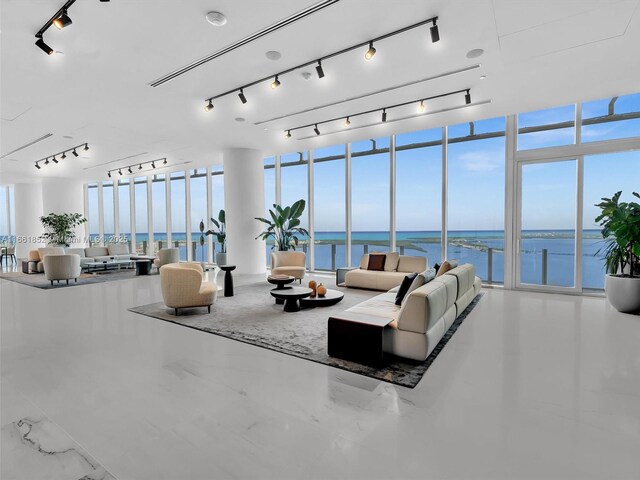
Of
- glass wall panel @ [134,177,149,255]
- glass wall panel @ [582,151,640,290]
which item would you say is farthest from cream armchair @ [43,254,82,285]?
glass wall panel @ [582,151,640,290]

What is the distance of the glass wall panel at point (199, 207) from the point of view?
1209 cm

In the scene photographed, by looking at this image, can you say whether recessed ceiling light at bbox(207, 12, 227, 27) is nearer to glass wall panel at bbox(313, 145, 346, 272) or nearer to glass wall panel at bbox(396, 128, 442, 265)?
glass wall panel at bbox(396, 128, 442, 265)

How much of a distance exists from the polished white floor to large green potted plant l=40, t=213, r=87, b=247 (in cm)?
940

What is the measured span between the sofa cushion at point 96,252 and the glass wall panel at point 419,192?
10114mm

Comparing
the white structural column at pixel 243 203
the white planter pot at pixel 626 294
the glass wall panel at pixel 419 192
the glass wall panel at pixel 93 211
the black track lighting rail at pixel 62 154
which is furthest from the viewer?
the glass wall panel at pixel 93 211

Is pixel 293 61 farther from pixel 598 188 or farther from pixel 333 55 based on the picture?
pixel 598 188

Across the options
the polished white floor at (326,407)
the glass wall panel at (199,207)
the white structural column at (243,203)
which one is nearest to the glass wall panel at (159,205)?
the glass wall panel at (199,207)

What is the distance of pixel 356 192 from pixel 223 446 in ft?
24.8

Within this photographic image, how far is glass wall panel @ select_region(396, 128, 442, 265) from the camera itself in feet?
25.5

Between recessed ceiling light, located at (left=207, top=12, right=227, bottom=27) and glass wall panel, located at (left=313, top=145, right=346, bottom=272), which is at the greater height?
recessed ceiling light, located at (left=207, top=12, right=227, bottom=27)

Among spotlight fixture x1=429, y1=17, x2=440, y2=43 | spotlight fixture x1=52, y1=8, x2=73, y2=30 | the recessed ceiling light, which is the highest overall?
the recessed ceiling light

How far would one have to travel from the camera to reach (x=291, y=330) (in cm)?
436

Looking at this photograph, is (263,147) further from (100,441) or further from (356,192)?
(100,441)

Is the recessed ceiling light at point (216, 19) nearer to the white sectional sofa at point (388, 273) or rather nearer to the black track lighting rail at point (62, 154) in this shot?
the white sectional sofa at point (388, 273)
